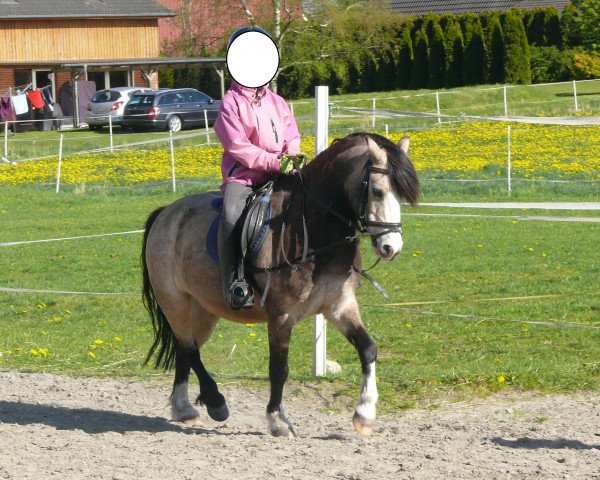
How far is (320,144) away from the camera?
9047 mm

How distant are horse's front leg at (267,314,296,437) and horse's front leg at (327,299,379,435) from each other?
35cm

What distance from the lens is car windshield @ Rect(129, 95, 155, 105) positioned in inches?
1657

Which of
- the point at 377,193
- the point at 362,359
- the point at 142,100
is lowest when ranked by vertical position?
the point at 142,100

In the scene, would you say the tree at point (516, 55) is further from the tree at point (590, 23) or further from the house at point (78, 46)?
the house at point (78, 46)

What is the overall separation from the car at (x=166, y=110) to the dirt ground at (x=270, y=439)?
32705 mm

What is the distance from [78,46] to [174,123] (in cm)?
Result: 1743

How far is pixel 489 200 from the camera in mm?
21078

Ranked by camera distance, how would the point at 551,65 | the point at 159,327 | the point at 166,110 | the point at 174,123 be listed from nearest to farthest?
1. the point at 159,327
2. the point at 166,110
3. the point at 174,123
4. the point at 551,65

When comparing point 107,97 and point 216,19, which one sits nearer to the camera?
point 107,97

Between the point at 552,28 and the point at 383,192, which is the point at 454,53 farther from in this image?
the point at 383,192

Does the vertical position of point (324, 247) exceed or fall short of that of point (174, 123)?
it exceeds it

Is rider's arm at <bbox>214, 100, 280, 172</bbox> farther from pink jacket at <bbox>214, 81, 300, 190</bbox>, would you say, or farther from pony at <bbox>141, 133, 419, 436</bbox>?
pony at <bbox>141, 133, 419, 436</bbox>

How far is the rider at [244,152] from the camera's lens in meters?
7.39

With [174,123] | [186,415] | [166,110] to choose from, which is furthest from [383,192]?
[174,123]
